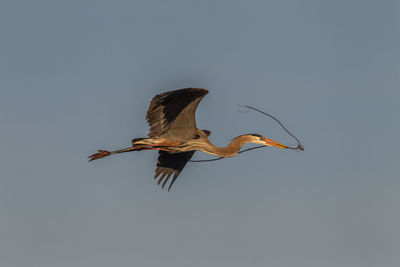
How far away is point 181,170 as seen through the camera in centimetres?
2117

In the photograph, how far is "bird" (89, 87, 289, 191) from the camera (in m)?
18.4

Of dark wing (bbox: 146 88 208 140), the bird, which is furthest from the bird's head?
dark wing (bbox: 146 88 208 140)

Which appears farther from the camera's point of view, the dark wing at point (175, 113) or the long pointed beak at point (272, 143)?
the long pointed beak at point (272, 143)

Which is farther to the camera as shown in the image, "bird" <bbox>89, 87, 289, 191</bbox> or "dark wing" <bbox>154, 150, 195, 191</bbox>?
"dark wing" <bbox>154, 150, 195, 191</bbox>

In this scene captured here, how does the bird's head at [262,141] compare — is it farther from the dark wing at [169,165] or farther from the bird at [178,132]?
the dark wing at [169,165]

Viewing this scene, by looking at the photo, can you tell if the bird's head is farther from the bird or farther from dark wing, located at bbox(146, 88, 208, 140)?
dark wing, located at bbox(146, 88, 208, 140)

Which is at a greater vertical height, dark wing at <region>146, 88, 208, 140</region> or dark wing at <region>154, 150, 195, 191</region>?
dark wing at <region>146, 88, 208, 140</region>

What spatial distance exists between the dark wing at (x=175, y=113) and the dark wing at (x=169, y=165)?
5.75ft

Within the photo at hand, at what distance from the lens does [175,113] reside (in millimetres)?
18984

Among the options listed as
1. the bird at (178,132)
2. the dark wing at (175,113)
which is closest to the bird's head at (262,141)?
the bird at (178,132)

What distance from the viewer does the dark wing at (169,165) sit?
21047 mm

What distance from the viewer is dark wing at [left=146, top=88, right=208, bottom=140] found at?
59.5ft

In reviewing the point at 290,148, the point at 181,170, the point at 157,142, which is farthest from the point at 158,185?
the point at 290,148

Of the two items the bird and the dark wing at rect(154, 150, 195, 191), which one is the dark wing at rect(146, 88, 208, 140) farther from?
the dark wing at rect(154, 150, 195, 191)
